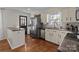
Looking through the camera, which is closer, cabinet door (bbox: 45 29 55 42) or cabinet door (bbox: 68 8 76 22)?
cabinet door (bbox: 68 8 76 22)

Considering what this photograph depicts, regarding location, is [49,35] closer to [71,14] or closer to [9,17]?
[71,14]

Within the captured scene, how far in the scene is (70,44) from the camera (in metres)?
1.72

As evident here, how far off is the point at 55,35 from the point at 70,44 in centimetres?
32

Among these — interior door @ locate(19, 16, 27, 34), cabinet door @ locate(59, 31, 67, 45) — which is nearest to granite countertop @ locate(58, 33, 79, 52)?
cabinet door @ locate(59, 31, 67, 45)

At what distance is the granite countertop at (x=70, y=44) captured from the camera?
1717mm

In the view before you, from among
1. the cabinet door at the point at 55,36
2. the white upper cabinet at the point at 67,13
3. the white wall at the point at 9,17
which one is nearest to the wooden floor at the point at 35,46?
the cabinet door at the point at 55,36

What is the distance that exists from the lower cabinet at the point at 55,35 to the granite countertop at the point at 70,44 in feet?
0.24

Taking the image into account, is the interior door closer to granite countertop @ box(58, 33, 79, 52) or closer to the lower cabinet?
the lower cabinet

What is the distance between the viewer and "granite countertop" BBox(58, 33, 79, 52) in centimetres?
172

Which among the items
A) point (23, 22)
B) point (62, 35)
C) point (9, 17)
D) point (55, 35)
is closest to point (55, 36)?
point (55, 35)

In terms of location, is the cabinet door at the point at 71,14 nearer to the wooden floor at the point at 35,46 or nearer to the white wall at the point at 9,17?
the wooden floor at the point at 35,46

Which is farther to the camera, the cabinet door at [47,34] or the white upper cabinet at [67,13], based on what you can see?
the cabinet door at [47,34]

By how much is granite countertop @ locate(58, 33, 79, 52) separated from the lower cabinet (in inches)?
Answer: 2.9
